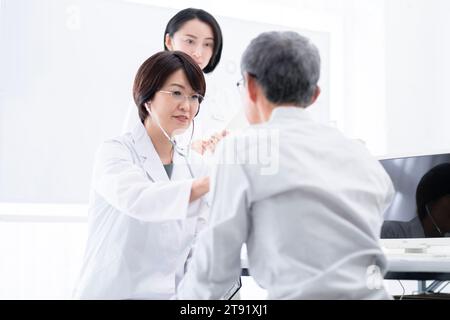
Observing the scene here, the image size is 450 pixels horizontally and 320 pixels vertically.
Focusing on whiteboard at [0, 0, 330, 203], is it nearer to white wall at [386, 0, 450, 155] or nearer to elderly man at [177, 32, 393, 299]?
white wall at [386, 0, 450, 155]

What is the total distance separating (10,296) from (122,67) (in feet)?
3.85

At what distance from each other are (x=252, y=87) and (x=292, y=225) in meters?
0.25

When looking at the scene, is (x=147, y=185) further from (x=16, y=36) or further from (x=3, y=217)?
(x=16, y=36)

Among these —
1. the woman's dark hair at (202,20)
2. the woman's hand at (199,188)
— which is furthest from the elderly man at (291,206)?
the woman's dark hair at (202,20)

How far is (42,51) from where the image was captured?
2672 mm

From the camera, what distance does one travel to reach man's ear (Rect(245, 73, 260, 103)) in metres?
0.98

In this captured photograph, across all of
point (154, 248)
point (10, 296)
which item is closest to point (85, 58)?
point (10, 296)

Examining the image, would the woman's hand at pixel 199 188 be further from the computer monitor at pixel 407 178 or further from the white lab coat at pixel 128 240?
the computer monitor at pixel 407 178

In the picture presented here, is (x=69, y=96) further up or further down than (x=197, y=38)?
further down

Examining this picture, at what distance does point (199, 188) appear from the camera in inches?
44.3

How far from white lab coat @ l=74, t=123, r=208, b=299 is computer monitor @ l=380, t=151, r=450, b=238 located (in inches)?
33.0

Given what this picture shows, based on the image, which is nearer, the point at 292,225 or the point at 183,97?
the point at 292,225

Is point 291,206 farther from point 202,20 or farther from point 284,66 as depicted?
point 202,20

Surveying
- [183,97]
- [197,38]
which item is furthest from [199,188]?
[197,38]
